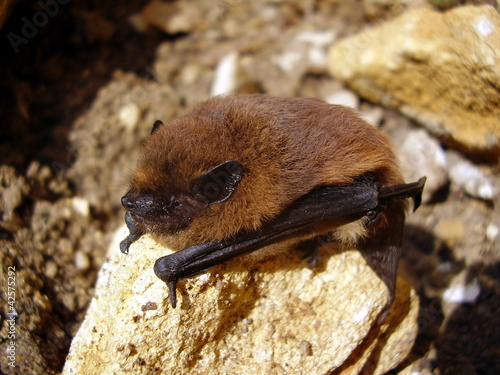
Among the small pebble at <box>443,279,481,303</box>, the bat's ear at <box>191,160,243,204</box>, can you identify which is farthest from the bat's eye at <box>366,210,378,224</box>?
the small pebble at <box>443,279,481,303</box>

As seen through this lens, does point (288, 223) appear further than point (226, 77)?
No

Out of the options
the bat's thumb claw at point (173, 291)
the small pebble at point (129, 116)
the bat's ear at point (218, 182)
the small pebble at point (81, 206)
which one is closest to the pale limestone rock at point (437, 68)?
the bat's ear at point (218, 182)

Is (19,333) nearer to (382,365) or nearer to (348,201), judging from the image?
(348,201)

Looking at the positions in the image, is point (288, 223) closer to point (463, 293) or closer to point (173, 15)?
point (463, 293)

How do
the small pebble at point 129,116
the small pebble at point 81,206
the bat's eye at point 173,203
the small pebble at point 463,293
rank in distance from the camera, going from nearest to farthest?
the bat's eye at point 173,203
the small pebble at point 463,293
the small pebble at point 81,206
the small pebble at point 129,116

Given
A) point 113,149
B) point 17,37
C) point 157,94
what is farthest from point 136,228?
point 157,94

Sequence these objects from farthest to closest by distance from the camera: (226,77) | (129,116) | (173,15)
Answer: (173,15), (226,77), (129,116)

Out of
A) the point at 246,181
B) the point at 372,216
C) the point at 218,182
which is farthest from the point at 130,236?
the point at 372,216

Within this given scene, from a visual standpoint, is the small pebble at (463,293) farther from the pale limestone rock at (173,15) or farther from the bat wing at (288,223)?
the pale limestone rock at (173,15)
